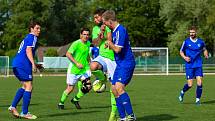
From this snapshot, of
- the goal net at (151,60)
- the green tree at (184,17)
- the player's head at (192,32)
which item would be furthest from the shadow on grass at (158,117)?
the green tree at (184,17)

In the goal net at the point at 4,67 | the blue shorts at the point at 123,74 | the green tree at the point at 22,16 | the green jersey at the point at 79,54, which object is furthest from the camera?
the green tree at the point at 22,16

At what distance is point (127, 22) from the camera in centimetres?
8538

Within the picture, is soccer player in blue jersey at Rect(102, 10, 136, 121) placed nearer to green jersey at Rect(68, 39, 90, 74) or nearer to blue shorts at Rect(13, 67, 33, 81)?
blue shorts at Rect(13, 67, 33, 81)

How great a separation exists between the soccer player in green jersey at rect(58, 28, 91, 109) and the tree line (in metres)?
51.7

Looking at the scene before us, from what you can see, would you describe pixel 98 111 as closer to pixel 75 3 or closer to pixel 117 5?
pixel 117 5

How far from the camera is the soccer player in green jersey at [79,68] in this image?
1245 centimetres

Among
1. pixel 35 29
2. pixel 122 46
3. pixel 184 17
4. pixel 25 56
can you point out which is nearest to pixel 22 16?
pixel 184 17

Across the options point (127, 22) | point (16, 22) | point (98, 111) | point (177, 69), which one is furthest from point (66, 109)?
point (16, 22)

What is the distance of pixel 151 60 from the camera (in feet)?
182

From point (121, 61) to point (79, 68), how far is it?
12.0ft

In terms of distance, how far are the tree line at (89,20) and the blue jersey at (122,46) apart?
5533cm

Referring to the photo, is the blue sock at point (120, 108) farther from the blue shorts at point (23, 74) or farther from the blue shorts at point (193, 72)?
the blue shorts at point (193, 72)

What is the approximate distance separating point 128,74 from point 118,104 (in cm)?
60

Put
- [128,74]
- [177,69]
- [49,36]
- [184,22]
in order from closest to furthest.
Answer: [128,74] → [177,69] → [184,22] → [49,36]
